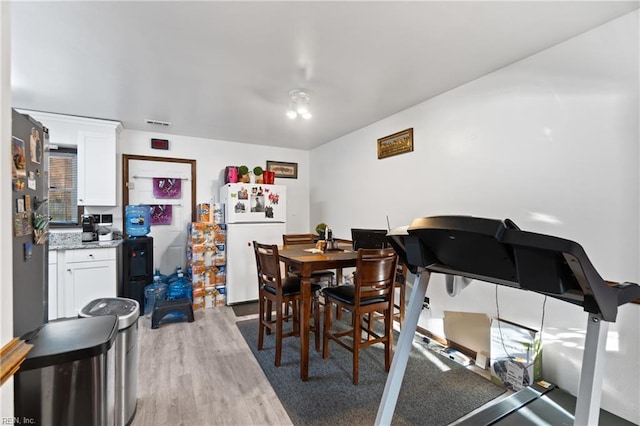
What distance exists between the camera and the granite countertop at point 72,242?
3254 millimetres

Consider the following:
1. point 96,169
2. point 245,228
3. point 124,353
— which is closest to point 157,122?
point 96,169

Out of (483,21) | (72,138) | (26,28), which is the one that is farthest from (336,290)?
(72,138)

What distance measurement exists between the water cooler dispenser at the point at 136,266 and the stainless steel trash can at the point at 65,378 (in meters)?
2.25

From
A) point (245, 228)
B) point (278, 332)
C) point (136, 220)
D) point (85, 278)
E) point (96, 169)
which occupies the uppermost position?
point (96, 169)

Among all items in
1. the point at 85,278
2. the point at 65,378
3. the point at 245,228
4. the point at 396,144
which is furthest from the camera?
the point at 245,228

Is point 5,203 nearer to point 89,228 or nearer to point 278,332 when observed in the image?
point 278,332

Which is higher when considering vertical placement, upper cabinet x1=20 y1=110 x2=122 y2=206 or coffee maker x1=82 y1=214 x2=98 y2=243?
upper cabinet x1=20 y1=110 x2=122 y2=206

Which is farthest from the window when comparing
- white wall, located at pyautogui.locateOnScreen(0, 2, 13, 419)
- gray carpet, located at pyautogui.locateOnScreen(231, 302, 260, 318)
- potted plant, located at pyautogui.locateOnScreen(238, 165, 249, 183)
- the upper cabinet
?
white wall, located at pyautogui.locateOnScreen(0, 2, 13, 419)

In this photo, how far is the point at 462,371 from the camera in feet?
7.66

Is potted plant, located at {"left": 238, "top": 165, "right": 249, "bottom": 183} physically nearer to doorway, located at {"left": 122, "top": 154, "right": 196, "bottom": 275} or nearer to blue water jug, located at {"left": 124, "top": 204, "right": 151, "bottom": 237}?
doorway, located at {"left": 122, "top": 154, "right": 196, "bottom": 275}

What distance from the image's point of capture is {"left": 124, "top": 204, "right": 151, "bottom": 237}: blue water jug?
3721mm

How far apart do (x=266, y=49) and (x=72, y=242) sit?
10.9 feet

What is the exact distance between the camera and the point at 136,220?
12.2ft

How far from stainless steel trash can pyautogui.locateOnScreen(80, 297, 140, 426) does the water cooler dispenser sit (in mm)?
1803
